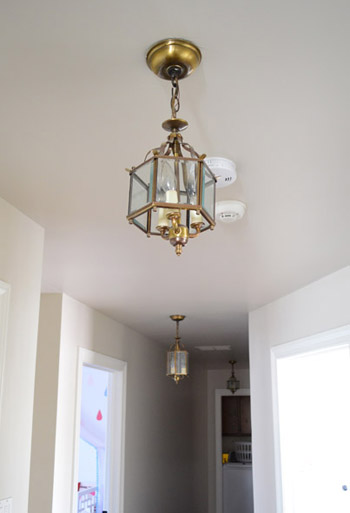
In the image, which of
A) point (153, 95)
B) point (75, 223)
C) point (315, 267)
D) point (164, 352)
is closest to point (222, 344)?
point (164, 352)

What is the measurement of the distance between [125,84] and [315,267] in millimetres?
2092

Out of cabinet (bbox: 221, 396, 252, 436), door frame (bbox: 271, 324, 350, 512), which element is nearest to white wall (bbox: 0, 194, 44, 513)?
door frame (bbox: 271, 324, 350, 512)

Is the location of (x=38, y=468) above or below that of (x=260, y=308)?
below

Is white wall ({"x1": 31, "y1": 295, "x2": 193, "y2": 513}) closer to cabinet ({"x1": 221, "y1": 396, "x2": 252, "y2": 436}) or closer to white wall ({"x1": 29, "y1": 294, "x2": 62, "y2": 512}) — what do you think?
white wall ({"x1": 29, "y1": 294, "x2": 62, "y2": 512})

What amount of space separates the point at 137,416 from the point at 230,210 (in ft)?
13.0

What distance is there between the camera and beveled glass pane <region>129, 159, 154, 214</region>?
1.22 meters

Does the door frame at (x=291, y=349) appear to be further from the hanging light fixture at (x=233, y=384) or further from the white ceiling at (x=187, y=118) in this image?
the hanging light fixture at (x=233, y=384)

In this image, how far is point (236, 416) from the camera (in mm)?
9203

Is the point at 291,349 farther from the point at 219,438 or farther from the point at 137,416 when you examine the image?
the point at 219,438

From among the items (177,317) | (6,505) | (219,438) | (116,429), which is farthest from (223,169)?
(219,438)

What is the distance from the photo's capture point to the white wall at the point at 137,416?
3.84m

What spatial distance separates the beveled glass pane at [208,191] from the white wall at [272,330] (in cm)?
215

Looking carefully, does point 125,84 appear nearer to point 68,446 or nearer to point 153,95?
point 153,95

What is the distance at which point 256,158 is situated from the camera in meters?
1.88
